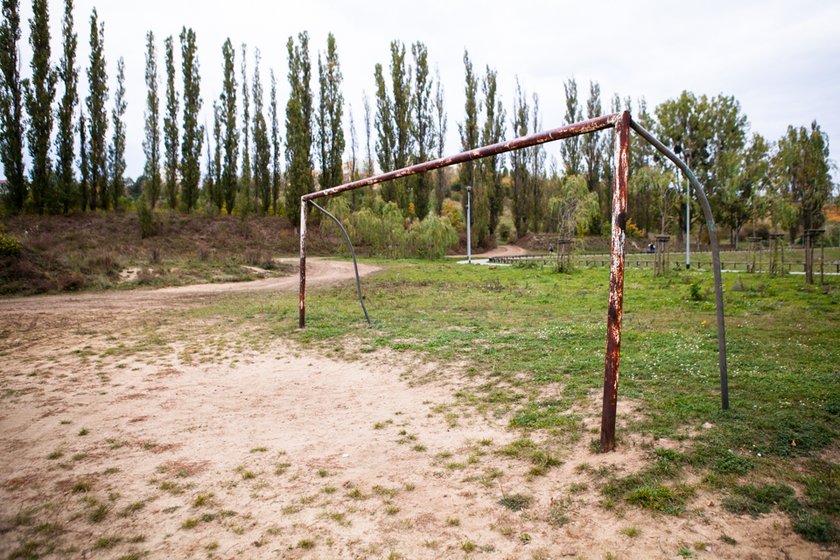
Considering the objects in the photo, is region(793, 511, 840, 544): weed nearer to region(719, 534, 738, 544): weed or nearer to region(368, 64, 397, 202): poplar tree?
region(719, 534, 738, 544): weed

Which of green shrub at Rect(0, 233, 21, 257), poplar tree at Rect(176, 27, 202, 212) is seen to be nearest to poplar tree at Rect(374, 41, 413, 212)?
poplar tree at Rect(176, 27, 202, 212)

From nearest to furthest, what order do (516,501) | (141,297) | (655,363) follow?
(516,501) → (655,363) → (141,297)

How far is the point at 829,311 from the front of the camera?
29.0ft

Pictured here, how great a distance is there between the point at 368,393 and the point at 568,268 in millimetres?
16858

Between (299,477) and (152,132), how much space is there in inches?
1594

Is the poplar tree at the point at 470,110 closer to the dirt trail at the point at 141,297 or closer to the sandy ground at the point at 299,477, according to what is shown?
the dirt trail at the point at 141,297

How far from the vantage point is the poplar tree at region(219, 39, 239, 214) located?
37469 millimetres

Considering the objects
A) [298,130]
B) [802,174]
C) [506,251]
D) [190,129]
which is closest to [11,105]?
[190,129]

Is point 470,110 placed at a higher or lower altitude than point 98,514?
higher

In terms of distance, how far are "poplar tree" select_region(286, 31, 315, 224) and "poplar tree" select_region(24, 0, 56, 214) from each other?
15305mm

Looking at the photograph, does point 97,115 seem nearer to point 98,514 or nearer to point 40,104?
point 40,104

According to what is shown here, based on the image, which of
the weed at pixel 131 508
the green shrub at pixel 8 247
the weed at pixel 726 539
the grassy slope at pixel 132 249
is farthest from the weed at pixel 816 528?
the green shrub at pixel 8 247

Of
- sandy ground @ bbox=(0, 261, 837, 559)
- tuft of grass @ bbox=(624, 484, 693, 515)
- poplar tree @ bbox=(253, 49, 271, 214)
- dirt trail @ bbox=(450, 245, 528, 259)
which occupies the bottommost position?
sandy ground @ bbox=(0, 261, 837, 559)

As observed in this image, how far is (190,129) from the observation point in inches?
1389
